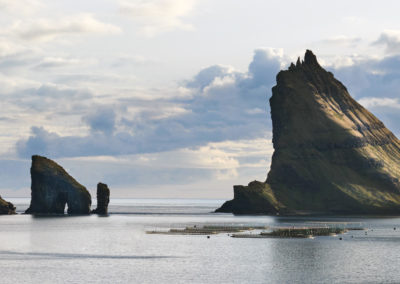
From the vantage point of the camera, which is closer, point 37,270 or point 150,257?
point 37,270

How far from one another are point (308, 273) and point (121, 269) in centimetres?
3421

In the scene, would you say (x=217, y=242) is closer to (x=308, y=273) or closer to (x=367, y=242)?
(x=367, y=242)

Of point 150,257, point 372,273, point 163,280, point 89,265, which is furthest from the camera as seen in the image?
point 150,257

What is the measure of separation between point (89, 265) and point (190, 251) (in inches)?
1296

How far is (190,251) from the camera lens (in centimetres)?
15925

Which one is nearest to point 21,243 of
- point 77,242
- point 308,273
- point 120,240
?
point 77,242

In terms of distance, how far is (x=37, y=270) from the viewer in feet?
408

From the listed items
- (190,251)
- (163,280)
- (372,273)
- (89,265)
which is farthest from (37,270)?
(372,273)

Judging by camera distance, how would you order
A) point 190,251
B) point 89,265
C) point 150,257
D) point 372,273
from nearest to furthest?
point 372,273 → point 89,265 → point 150,257 → point 190,251

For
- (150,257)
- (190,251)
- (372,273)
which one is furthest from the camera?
(190,251)

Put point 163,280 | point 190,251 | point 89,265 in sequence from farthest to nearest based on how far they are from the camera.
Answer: point 190,251 → point 89,265 → point 163,280

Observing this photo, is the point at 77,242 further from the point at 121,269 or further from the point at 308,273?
the point at 308,273

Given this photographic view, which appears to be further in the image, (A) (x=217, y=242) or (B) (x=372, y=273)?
(A) (x=217, y=242)

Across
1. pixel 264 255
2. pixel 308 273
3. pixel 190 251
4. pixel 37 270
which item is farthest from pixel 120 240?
pixel 308 273
